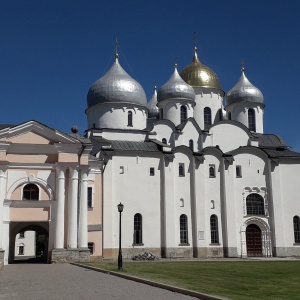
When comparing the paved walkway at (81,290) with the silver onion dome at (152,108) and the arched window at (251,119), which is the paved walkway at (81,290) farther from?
the silver onion dome at (152,108)

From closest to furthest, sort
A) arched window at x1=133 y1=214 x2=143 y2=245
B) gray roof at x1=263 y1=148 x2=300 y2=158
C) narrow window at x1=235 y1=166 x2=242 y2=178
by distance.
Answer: arched window at x1=133 y1=214 x2=143 y2=245 → narrow window at x1=235 y1=166 x2=242 y2=178 → gray roof at x1=263 y1=148 x2=300 y2=158

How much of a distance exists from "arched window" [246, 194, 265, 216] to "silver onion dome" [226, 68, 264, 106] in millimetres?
11330

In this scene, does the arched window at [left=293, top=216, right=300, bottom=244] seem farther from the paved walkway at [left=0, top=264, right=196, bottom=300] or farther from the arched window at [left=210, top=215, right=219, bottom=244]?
the paved walkway at [left=0, top=264, right=196, bottom=300]

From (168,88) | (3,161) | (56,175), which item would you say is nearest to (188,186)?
(168,88)

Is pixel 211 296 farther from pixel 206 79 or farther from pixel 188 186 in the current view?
pixel 206 79

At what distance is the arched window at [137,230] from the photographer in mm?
41156

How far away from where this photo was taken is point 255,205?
4475 cm

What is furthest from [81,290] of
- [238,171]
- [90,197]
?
[238,171]

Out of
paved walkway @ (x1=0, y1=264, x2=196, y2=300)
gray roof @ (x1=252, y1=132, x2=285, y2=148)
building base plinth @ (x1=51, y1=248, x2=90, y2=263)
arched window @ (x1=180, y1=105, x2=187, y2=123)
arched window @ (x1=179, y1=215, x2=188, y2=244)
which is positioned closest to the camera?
paved walkway @ (x1=0, y1=264, x2=196, y2=300)

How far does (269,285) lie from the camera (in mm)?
16266

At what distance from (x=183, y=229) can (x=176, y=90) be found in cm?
1398

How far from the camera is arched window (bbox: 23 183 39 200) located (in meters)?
33.1

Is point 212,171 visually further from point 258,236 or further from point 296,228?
point 296,228

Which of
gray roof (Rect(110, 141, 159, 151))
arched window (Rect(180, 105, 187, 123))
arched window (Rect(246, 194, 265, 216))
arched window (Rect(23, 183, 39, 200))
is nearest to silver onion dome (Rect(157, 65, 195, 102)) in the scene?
arched window (Rect(180, 105, 187, 123))
